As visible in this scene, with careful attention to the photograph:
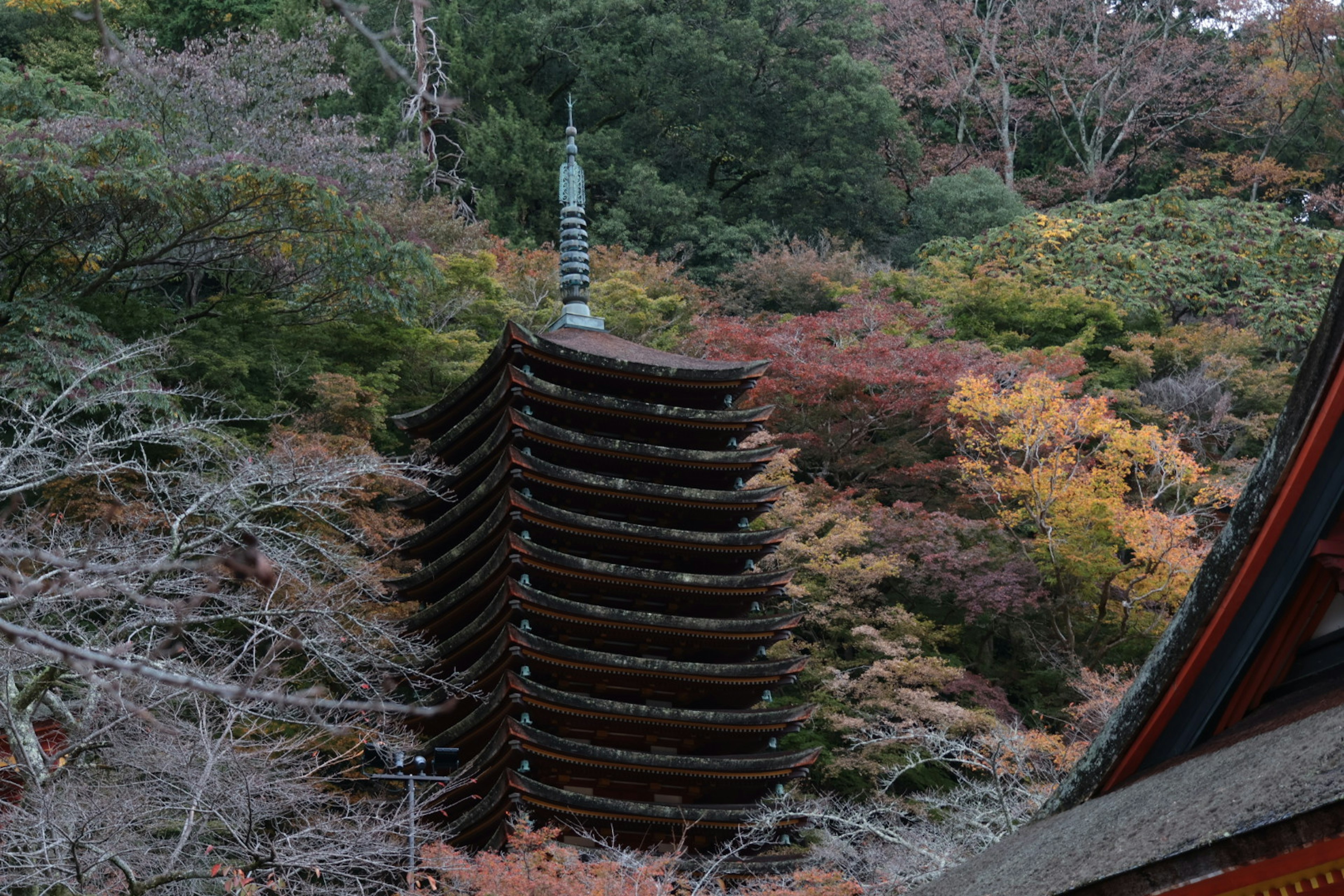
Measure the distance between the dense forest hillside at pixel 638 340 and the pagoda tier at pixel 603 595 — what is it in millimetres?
847

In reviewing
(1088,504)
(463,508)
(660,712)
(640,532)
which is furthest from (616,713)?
(1088,504)

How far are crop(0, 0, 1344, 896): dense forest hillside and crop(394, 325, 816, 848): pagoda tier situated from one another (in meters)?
0.85

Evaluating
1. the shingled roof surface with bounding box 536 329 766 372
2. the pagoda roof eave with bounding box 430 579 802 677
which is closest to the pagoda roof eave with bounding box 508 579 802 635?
the pagoda roof eave with bounding box 430 579 802 677

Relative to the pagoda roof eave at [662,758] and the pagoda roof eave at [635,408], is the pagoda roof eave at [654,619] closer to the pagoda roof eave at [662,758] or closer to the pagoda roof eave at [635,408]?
the pagoda roof eave at [662,758]

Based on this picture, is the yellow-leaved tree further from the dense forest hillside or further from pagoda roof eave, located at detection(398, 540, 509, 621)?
pagoda roof eave, located at detection(398, 540, 509, 621)

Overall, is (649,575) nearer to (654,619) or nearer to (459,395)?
(654,619)

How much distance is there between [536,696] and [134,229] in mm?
9367

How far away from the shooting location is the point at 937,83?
1646 inches

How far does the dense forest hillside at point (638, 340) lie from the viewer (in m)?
12.4

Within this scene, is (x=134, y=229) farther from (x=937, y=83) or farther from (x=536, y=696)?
(x=937, y=83)

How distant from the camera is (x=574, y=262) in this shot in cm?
2105

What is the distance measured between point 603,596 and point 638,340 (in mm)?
9432

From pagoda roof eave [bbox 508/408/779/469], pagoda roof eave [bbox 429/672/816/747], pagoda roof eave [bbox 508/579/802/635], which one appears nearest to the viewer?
pagoda roof eave [bbox 429/672/816/747]

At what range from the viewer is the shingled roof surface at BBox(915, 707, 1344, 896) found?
139 inches
